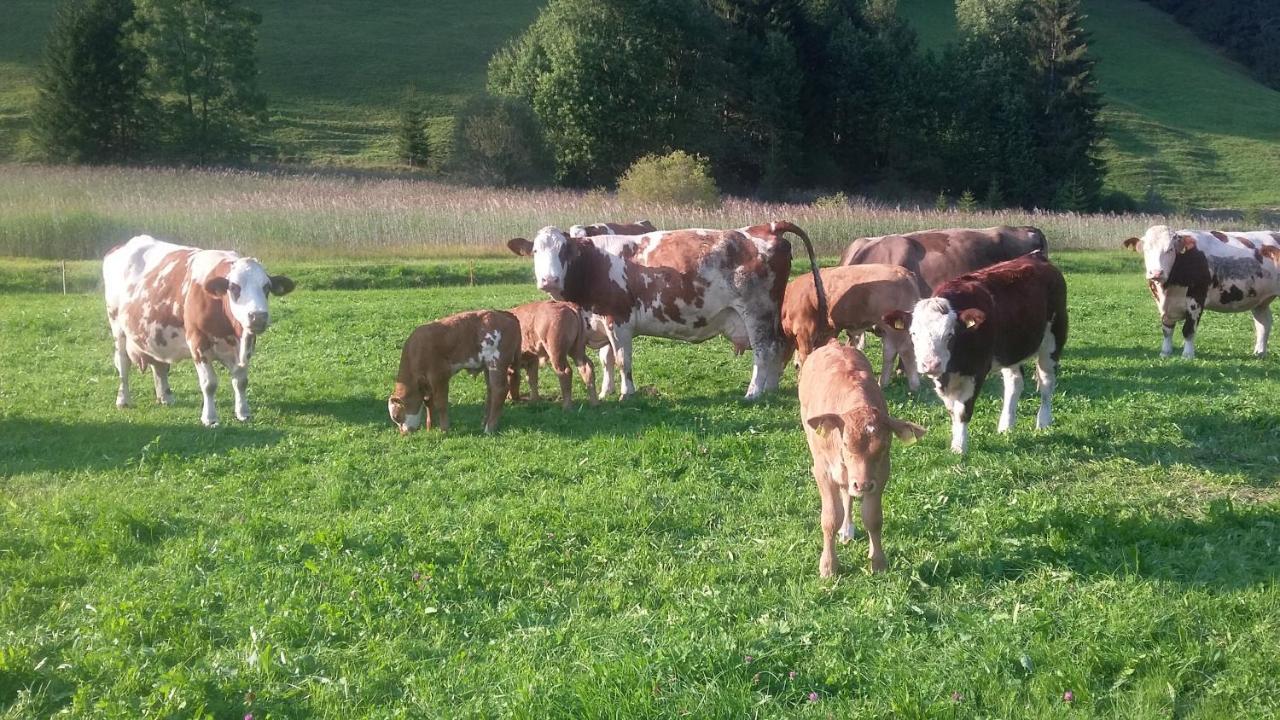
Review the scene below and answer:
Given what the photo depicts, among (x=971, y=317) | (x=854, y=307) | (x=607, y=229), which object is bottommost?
(x=854, y=307)

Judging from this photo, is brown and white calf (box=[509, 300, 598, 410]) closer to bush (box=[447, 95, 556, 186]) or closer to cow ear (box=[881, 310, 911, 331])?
cow ear (box=[881, 310, 911, 331])

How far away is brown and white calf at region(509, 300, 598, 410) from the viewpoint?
1146 cm

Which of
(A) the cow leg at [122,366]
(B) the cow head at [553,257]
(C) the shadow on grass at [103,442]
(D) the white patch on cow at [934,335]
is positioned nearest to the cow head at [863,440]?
(D) the white patch on cow at [934,335]

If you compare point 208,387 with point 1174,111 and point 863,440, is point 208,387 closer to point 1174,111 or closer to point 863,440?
point 863,440

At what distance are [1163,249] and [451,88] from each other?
58.8 m

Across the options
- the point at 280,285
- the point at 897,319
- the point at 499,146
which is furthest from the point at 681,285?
the point at 499,146

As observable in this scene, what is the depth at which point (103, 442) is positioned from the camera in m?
9.99

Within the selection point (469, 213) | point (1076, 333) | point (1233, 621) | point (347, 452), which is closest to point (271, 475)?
point (347, 452)

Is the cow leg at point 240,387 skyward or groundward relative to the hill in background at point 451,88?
groundward

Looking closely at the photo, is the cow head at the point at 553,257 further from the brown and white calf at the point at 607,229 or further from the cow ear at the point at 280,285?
Result: the brown and white calf at the point at 607,229

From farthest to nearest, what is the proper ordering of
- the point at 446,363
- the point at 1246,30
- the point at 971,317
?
the point at 1246,30, the point at 446,363, the point at 971,317

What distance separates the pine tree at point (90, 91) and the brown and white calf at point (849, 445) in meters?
51.4

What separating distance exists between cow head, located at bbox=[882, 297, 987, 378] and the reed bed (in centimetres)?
2072

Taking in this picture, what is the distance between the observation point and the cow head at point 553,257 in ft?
39.5
